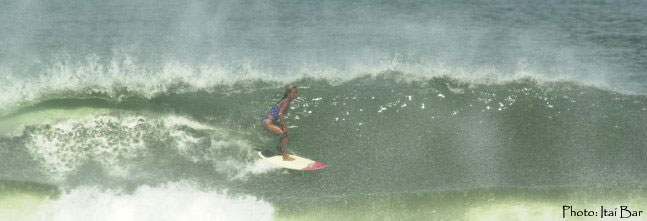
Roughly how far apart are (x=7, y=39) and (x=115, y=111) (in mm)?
8629

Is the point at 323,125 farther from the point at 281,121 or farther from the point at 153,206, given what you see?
the point at 153,206

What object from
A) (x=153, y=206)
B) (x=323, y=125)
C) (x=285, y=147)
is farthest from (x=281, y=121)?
(x=153, y=206)

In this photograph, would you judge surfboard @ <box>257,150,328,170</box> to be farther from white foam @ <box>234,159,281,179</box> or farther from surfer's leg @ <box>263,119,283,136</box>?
surfer's leg @ <box>263,119,283,136</box>

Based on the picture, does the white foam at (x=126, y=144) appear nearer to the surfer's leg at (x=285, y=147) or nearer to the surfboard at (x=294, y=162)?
the surfboard at (x=294, y=162)

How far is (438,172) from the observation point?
37.5 ft

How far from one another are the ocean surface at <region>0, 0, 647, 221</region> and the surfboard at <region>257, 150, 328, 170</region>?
0.50 ft

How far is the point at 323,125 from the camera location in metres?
12.8

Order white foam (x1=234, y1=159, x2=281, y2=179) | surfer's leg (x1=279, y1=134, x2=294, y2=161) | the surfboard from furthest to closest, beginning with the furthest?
surfer's leg (x1=279, y1=134, x2=294, y2=161)
the surfboard
white foam (x1=234, y1=159, x2=281, y2=179)

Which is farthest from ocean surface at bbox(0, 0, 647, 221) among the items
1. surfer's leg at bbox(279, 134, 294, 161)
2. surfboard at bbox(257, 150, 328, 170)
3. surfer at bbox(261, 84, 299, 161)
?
surfer at bbox(261, 84, 299, 161)

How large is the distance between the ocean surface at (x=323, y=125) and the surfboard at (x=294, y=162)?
0.50ft

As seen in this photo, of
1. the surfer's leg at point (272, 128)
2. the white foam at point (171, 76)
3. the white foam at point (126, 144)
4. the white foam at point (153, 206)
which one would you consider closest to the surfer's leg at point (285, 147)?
the surfer's leg at point (272, 128)

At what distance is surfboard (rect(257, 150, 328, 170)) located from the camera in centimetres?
1124

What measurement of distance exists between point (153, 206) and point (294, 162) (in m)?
2.54

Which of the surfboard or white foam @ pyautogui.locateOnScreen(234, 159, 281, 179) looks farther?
the surfboard
